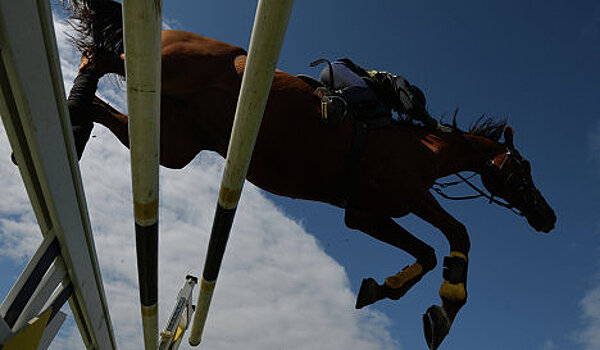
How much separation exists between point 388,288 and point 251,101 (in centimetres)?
215

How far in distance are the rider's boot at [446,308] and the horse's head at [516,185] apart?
48.9 inches

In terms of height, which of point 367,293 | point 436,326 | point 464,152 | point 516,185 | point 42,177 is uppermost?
point 42,177

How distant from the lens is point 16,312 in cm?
110

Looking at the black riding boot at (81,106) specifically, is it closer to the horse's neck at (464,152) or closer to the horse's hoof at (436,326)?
the horse's hoof at (436,326)

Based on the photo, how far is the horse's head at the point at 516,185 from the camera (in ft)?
11.3

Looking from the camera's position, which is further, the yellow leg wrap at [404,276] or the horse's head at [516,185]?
the horse's head at [516,185]

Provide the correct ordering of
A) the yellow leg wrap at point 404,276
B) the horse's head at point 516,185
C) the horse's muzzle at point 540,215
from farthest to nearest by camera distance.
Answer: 1. the horse's muzzle at point 540,215
2. the horse's head at point 516,185
3. the yellow leg wrap at point 404,276

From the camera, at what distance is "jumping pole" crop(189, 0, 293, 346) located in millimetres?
825

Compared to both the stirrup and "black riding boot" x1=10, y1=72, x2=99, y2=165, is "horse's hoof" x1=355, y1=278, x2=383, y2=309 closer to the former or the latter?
the stirrup

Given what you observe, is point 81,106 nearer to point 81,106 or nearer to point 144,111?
point 81,106

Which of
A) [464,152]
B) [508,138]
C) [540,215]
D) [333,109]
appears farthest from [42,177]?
[540,215]

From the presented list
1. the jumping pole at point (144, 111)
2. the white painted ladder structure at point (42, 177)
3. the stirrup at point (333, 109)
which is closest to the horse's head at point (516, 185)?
the stirrup at point (333, 109)

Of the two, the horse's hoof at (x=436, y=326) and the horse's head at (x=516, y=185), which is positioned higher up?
the horse's head at (x=516, y=185)

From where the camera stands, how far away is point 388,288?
9.21ft
